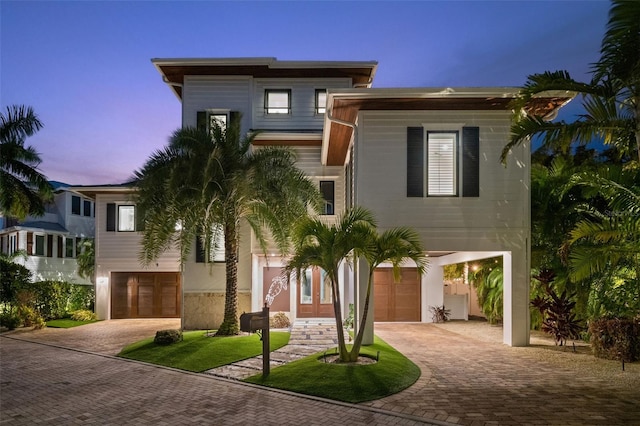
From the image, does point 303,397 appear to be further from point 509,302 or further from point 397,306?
point 397,306

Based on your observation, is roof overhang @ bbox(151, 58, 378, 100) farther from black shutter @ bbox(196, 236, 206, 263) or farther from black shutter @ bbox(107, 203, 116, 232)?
black shutter @ bbox(196, 236, 206, 263)

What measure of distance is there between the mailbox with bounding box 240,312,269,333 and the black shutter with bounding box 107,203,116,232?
13.9m

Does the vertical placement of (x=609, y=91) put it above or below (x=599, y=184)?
above

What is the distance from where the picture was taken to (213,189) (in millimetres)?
12984

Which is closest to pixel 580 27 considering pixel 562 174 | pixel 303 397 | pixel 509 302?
pixel 562 174

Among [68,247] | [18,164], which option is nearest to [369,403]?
[18,164]

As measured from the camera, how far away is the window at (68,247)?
93.0ft

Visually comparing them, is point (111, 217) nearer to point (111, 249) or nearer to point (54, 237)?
point (111, 249)

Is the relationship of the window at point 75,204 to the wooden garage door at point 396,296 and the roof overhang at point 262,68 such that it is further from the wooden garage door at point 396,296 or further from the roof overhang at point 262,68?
the wooden garage door at point 396,296

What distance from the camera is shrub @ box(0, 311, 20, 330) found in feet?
60.6

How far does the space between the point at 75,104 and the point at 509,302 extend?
3722 centimetres

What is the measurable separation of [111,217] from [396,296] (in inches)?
490

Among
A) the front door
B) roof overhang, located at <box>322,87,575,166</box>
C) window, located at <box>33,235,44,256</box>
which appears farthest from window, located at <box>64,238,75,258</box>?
roof overhang, located at <box>322,87,575,166</box>

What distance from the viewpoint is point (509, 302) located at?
1231 cm
